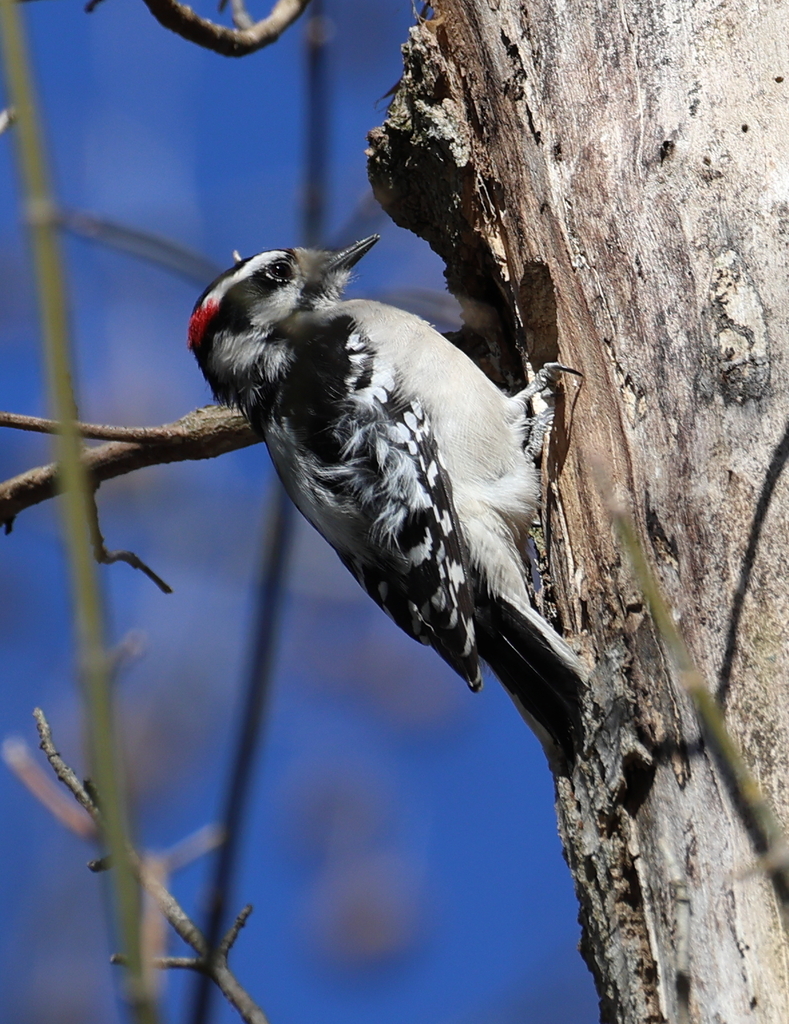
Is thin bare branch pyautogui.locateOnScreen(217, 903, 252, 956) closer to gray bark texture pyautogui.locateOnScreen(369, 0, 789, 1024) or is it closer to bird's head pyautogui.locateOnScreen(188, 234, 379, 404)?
gray bark texture pyautogui.locateOnScreen(369, 0, 789, 1024)

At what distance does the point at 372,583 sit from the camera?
351 cm

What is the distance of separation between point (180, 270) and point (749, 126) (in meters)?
1.68

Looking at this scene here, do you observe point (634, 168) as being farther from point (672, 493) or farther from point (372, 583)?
point (372, 583)

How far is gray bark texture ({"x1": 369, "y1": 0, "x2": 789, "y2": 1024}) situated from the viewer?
2.08 metres

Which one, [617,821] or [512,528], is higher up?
[512,528]

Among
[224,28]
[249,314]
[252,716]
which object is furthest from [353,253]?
[252,716]

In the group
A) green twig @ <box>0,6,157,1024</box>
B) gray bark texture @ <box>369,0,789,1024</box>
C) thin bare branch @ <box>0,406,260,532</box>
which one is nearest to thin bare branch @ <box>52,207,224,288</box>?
green twig @ <box>0,6,157,1024</box>

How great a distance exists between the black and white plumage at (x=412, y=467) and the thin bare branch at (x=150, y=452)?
133 millimetres

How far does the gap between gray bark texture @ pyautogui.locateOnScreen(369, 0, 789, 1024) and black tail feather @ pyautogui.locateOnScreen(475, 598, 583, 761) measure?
98mm

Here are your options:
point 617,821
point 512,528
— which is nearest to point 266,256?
Answer: point 512,528

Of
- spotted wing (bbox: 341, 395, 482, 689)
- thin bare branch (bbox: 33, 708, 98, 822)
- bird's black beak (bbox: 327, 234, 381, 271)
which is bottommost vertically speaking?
thin bare branch (bbox: 33, 708, 98, 822)

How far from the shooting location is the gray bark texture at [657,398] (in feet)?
6.82

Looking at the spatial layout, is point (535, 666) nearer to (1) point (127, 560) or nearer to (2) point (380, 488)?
(2) point (380, 488)

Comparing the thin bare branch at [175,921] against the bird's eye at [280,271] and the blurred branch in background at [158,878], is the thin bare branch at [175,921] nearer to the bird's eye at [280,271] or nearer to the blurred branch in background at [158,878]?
the blurred branch in background at [158,878]
